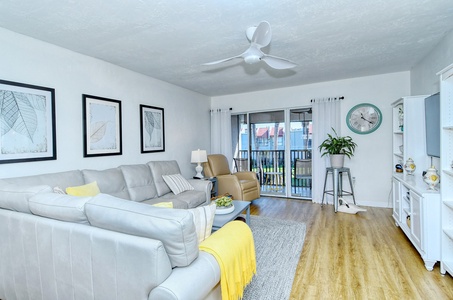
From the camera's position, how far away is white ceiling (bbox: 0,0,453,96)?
195cm

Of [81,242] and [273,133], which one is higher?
[273,133]

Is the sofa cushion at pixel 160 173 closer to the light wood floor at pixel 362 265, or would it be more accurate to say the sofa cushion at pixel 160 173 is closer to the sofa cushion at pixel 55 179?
the sofa cushion at pixel 55 179

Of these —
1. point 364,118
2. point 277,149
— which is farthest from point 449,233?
point 277,149

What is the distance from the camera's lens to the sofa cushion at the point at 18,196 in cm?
158

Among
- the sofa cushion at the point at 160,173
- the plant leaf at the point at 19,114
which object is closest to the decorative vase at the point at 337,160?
the sofa cushion at the point at 160,173

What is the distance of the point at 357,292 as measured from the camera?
1.88 m

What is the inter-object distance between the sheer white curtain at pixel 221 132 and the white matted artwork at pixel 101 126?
2554 mm

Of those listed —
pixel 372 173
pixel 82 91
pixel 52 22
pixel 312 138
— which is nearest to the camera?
pixel 52 22

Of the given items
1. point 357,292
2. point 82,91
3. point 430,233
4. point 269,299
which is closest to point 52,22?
Answer: point 82,91

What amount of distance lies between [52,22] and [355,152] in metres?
4.83

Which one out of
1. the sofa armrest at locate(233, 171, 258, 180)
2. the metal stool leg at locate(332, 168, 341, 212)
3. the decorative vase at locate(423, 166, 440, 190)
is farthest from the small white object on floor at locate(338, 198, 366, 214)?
the decorative vase at locate(423, 166, 440, 190)

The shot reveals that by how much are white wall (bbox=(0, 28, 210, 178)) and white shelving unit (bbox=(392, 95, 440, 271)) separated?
3.63 metres

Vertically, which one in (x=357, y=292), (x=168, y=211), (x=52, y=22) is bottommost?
(x=357, y=292)

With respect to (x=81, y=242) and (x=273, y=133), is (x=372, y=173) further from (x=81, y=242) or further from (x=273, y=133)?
(x=81, y=242)
